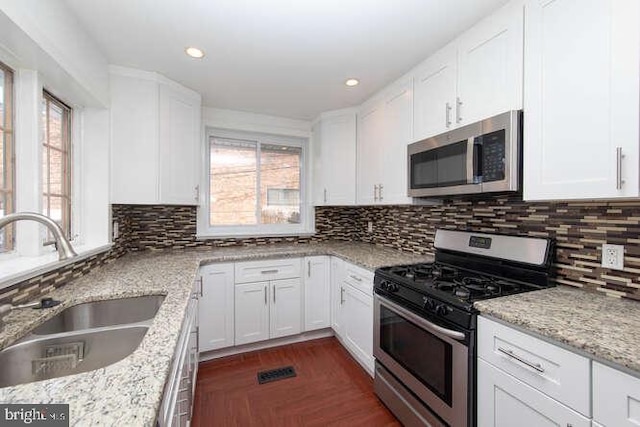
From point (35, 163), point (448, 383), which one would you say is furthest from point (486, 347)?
point (35, 163)

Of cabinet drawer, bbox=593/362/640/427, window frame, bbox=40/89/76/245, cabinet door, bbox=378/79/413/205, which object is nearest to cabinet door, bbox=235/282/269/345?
window frame, bbox=40/89/76/245

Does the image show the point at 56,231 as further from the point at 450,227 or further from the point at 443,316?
the point at 450,227

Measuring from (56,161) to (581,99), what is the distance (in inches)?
108

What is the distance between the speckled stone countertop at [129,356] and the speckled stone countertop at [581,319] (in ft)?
3.02

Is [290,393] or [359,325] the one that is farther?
[359,325]

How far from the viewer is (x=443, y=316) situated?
137 centimetres

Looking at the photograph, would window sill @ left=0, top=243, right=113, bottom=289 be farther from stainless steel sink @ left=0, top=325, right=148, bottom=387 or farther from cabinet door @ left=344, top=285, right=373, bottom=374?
cabinet door @ left=344, top=285, right=373, bottom=374

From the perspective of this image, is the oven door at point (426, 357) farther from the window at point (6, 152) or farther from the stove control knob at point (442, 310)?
the window at point (6, 152)

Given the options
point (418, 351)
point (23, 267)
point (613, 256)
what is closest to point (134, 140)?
point (23, 267)

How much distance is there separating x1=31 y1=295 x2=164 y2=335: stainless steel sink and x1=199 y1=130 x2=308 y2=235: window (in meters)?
1.50

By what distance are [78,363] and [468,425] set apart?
1632 mm

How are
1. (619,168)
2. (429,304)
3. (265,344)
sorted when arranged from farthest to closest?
(265,344) < (429,304) < (619,168)

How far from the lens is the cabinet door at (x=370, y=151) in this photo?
2480 mm

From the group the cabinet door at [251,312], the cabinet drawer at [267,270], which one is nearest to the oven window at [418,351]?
the cabinet drawer at [267,270]
